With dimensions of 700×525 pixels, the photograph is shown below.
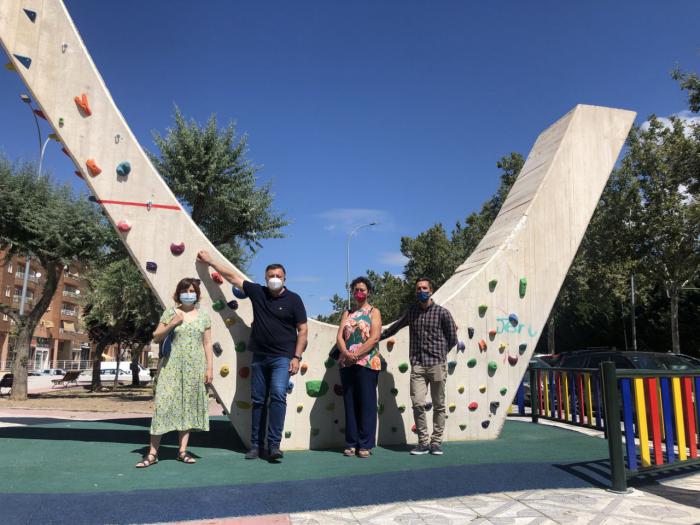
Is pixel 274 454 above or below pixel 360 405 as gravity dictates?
below

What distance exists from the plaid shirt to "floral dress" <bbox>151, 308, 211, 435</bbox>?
1884 mm

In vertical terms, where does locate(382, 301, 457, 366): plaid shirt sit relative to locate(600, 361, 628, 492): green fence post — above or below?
above

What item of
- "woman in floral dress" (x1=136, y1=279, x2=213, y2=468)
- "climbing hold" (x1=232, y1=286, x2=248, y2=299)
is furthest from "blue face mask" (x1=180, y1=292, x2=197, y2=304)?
"climbing hold" (x1=232, y1=286, x2=248, y2=299)

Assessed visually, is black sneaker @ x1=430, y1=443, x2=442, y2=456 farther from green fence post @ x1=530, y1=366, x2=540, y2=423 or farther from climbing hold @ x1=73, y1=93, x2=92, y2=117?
climbing hold @ x1=73, y1=93, x2=92, y2=117

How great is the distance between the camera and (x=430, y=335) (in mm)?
5242

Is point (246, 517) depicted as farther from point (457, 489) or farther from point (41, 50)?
point (41, 50)

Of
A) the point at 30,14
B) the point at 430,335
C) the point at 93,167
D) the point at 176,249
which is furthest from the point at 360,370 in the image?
the point at 30,14

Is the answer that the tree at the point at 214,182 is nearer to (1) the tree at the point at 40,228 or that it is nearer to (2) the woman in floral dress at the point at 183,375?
(1) the tree at the point at 40,228

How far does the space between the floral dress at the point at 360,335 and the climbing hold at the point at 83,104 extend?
10.5 ft

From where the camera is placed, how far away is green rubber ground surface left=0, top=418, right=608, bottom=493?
12.8 feet

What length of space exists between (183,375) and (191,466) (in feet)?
2.44

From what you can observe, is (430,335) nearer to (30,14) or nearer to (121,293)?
(30,14)

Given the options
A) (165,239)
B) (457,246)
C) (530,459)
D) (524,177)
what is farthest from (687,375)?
(457,246)

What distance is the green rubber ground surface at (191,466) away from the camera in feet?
12.8
